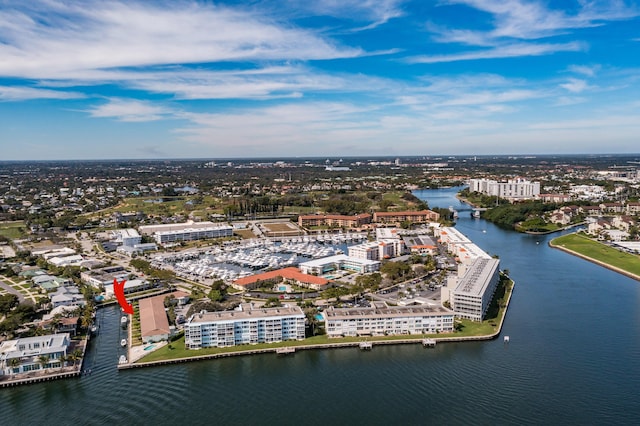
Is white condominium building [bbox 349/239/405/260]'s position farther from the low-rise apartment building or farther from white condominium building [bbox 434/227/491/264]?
white condominium building [bbox 434/227/491/264]

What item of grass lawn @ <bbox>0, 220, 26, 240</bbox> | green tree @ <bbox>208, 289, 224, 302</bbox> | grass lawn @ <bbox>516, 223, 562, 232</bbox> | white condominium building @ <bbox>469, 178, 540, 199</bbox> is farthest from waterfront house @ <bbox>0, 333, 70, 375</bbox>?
white condominium building @ <bbox>469, 178, 540, 199</bbox>

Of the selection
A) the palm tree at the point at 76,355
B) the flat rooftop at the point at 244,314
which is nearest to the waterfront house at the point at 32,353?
the palm tree at the point at 76,355

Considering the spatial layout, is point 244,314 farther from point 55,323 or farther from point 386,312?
point 55,323

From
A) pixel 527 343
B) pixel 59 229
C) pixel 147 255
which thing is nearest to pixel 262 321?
pixel 527 343

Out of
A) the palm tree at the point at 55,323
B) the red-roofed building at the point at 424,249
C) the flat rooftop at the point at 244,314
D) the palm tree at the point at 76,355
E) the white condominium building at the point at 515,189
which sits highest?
the white condominium building at the point at 515,189

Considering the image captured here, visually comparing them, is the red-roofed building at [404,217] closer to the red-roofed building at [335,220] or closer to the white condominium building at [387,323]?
the red-roofed building at [335,220]

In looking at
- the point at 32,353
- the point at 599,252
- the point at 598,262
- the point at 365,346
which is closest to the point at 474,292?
the point at 365,346
